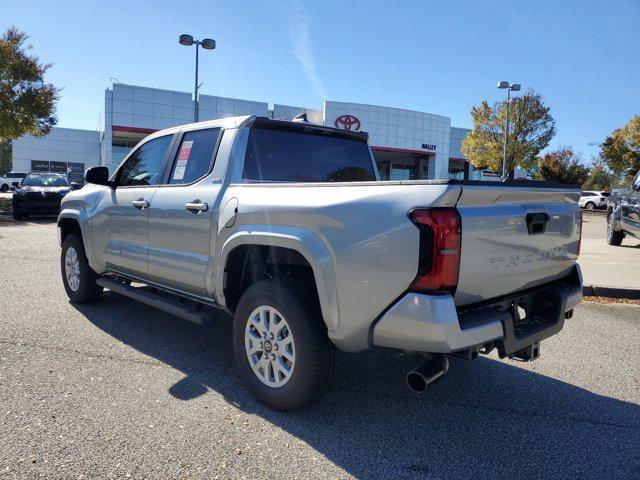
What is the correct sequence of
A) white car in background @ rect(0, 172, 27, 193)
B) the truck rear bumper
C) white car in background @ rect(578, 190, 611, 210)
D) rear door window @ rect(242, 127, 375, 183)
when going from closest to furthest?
the truck rear bumper < rear door window @ rect(242, 127, 375, 183) < white car in background @ rect(578, 190, 611, 210) < white car in background @ rect(0, 172, 27, 193)

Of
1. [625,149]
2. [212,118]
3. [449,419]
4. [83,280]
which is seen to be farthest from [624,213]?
[212,118]

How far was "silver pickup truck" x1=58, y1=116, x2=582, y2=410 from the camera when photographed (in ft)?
8.22

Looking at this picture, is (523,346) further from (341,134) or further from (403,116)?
(403,116)

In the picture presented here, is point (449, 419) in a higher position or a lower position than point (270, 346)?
lower

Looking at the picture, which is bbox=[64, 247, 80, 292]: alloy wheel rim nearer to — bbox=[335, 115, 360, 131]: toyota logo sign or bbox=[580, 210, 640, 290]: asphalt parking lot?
bbox=[580, 210, 640, 290]: asphalt parking lot

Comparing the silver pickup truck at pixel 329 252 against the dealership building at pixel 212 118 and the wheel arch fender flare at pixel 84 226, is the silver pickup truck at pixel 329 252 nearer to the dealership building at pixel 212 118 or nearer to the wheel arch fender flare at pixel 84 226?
the wheel arch fender flare at pixel 84 226

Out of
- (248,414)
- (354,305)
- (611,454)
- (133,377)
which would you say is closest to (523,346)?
(611,454)

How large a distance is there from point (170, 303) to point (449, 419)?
7.85ft

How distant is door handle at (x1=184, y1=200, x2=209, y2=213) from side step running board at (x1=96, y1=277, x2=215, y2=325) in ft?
2.62

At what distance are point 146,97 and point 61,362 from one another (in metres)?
34.6

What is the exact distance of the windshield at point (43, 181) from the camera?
17.8 m

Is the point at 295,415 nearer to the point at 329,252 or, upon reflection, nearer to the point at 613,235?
the point at 329,252

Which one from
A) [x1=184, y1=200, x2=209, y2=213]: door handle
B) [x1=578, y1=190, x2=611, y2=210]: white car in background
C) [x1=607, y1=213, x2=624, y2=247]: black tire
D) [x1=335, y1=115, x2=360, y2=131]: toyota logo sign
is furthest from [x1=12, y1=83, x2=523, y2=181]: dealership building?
[x1=184, y1=200, x2=209, y2=213]: door handle

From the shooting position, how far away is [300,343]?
2.97 metres
